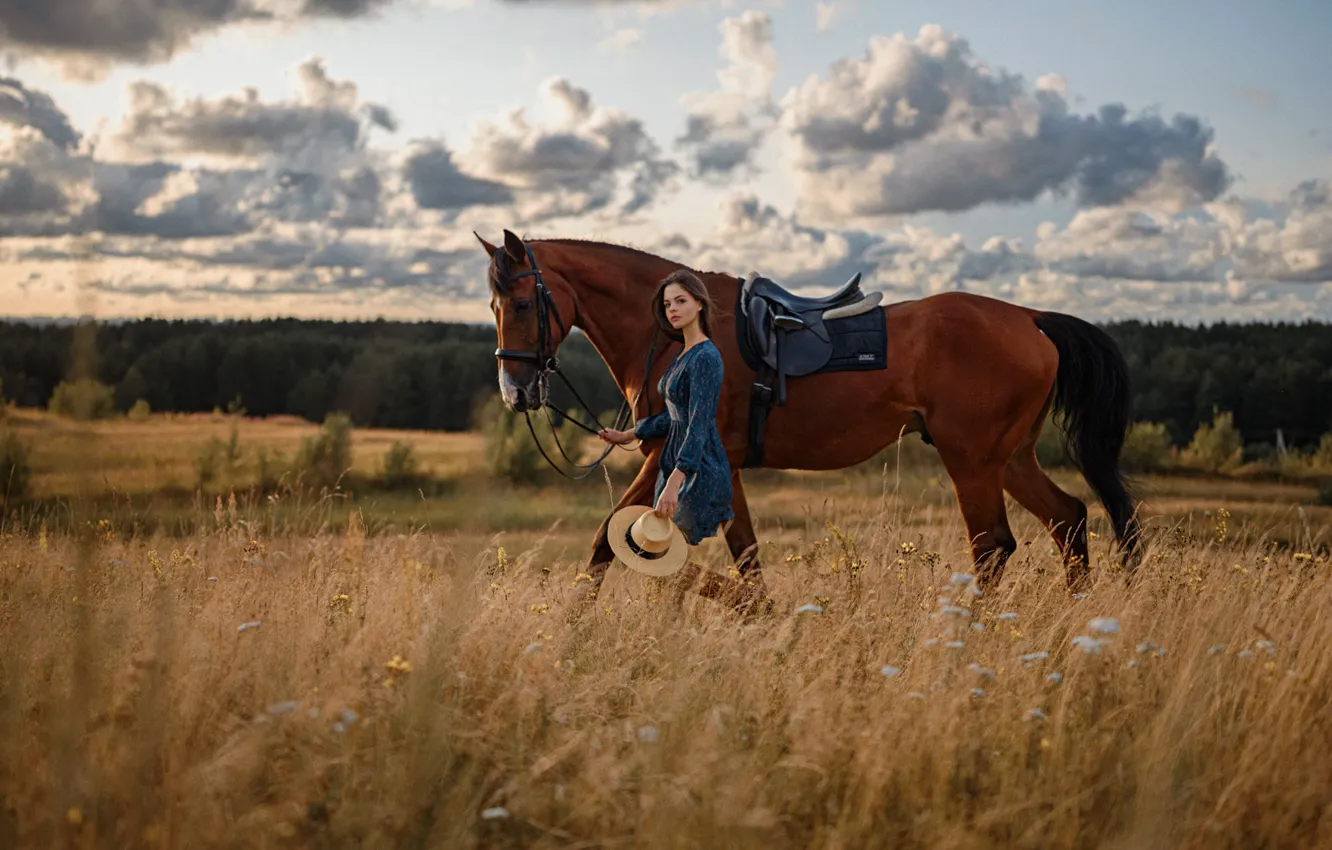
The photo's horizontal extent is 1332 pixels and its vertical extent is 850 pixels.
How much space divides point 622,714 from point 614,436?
1.72 metres

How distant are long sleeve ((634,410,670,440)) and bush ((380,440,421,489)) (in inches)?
2056

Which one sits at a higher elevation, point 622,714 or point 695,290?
point 695,290

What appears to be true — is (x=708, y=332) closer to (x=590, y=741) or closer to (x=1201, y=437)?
(x=590, y=741)

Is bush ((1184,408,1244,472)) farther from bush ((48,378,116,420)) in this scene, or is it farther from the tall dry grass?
bush ((48,378,116,420))

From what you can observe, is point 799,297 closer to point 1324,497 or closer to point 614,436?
point 614,436

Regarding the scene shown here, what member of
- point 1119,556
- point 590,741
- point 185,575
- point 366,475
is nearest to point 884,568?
point 1119,556

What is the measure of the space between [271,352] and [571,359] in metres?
22.1

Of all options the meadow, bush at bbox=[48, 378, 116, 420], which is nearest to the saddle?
the meadow

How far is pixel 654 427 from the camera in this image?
5375 mm

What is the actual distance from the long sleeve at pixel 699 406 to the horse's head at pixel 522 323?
1.14m

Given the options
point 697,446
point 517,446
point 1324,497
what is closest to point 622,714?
point 697,446

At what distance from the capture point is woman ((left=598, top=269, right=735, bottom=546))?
4.95 metres

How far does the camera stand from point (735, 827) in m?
2.92

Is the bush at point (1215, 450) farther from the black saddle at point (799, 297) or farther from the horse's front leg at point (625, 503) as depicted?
the horse's front leg at point (625, 503)
